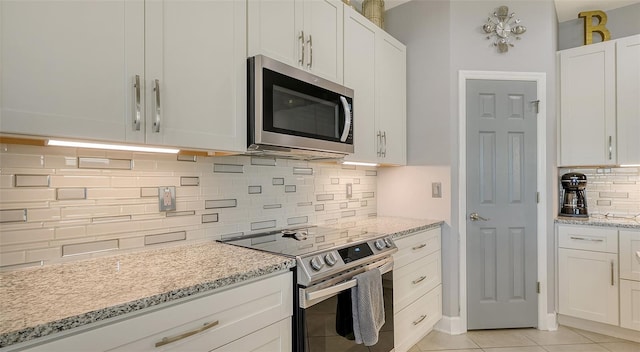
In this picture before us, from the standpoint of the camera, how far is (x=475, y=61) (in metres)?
2.78

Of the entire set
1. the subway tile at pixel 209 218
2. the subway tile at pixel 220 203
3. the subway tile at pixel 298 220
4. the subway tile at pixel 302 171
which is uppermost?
the subway tile at pixel 302 171

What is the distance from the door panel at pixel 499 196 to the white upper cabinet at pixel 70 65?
2430mm

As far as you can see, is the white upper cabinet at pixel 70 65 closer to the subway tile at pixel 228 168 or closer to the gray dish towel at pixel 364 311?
the subway tile at pixel 228 168

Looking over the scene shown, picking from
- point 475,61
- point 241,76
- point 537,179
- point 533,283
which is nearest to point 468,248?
point 533,283

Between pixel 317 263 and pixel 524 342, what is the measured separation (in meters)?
2.04

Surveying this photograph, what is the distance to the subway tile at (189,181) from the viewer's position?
68.2 inches

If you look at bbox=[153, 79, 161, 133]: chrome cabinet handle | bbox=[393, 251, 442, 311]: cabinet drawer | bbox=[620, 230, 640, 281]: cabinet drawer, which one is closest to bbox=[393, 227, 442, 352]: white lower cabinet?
bbox=[393, 251, 442, 311]: cabinet drawer

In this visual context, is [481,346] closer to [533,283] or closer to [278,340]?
[533,283]

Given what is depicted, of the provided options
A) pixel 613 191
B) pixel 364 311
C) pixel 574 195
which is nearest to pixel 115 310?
pixel 364 311

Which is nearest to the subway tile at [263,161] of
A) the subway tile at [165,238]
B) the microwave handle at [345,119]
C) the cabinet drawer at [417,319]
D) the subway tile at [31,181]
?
the microwave handle at [345,119]

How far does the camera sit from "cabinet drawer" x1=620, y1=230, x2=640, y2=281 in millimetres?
2499

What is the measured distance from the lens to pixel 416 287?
239 centimetres

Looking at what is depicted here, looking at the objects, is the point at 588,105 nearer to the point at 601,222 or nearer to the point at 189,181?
the point at 601,222

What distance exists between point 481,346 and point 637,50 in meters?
2.56
